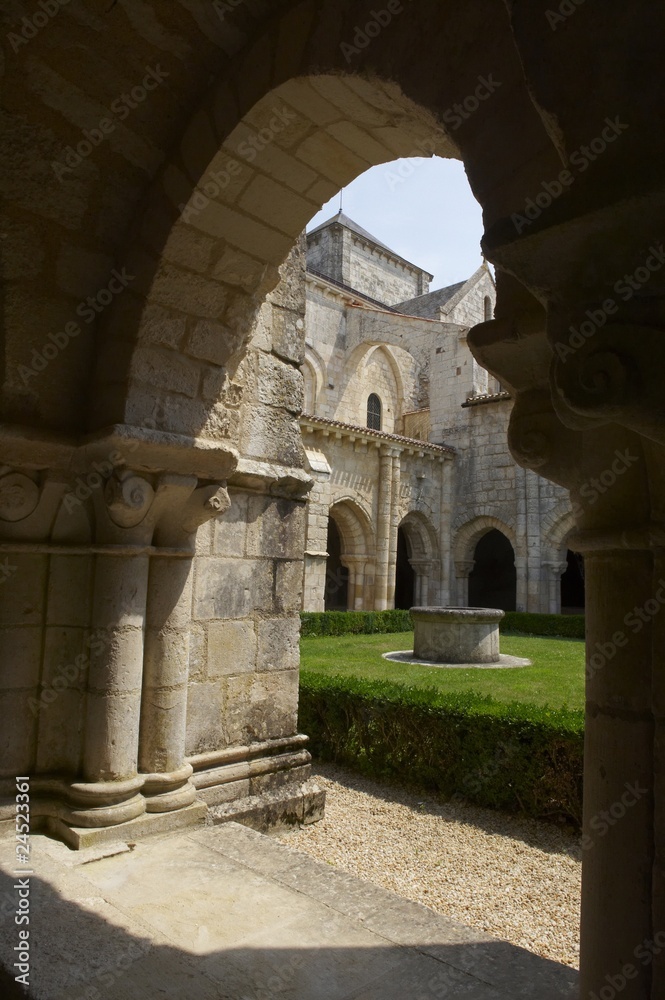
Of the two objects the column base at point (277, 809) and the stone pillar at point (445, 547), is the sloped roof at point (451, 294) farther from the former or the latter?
the column base at point (277, 809)

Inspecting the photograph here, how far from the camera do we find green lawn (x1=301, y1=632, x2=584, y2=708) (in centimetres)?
678

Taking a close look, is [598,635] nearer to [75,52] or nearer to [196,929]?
[196,929]

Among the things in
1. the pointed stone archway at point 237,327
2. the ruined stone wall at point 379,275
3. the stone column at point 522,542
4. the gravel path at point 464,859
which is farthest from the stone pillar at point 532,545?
the pointed stone archway at point 237,327

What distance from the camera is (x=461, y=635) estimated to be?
30.2ft

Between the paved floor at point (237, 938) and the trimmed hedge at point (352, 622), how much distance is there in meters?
9.51

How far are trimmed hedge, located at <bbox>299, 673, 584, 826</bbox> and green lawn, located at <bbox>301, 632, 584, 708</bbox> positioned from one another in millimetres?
455

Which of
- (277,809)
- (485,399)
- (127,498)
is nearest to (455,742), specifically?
(277,809)

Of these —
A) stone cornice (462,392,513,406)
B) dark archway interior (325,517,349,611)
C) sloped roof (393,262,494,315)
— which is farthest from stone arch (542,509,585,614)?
sloped roof (393,262,494,315)

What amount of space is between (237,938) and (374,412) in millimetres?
18857

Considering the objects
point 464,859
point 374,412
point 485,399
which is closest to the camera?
point 464,859
